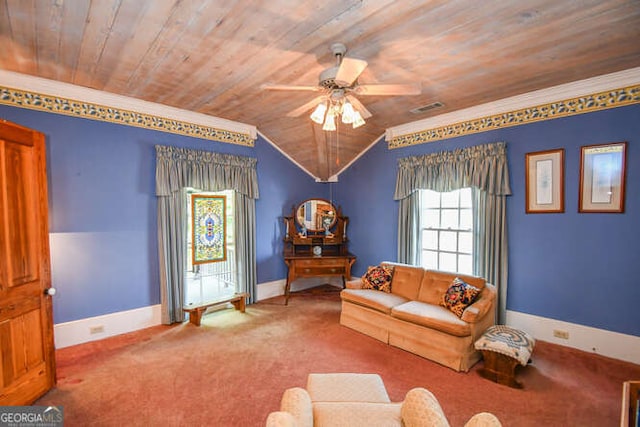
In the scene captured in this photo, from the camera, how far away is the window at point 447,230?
3.98 meters

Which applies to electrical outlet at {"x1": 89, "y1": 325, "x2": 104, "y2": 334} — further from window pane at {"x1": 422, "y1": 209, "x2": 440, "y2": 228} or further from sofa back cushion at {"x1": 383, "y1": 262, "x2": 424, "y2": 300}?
window pane at {"x1": 422, "y1": 209, "x2": 440, "y2": 228}

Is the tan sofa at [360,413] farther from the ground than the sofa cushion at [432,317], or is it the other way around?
the tan sofa at [360,413]

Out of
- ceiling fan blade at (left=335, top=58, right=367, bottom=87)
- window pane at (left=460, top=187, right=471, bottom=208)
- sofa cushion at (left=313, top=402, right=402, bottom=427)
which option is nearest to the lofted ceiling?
ceiling fan blade at (left=335, top=58, right=367, bottom=87)

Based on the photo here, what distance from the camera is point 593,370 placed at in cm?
263

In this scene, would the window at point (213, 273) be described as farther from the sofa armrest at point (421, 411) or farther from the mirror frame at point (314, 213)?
the sofa armrest at point (421, 411)

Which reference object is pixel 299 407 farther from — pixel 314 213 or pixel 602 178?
pixel 314 213

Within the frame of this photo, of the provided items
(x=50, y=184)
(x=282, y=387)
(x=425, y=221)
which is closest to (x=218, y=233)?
(x=50, y=184)

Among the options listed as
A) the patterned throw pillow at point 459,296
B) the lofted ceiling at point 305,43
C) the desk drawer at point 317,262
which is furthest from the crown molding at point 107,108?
the patterned throw pillow at point 459,296

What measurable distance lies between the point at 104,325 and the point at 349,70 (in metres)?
3.79

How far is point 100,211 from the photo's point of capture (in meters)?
3.29

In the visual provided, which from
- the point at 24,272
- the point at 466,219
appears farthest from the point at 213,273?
the point at 466,219

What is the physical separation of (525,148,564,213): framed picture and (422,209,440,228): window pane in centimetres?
115

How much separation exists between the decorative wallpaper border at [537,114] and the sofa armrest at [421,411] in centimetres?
338

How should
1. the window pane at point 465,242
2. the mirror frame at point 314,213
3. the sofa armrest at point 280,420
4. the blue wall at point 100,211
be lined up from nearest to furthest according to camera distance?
the sofa armrest at point 280,420
the blue wall at point 100,211
the window pane at point 465,242
the mirror frame at point 314,213
